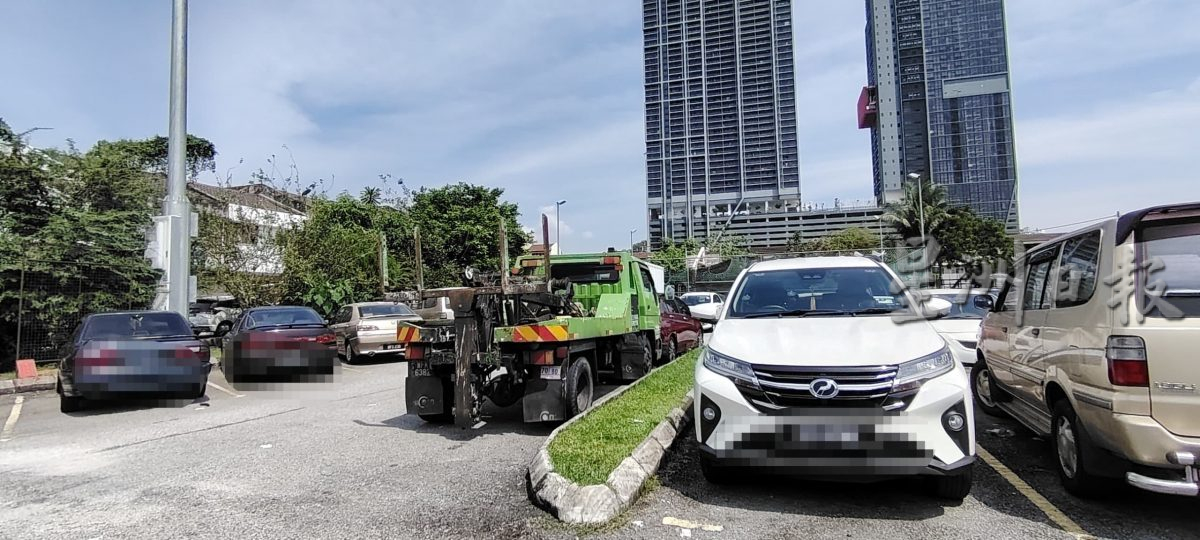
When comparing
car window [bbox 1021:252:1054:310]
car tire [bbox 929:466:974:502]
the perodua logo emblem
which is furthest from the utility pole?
car window [bbox 1021:252:1054:310]

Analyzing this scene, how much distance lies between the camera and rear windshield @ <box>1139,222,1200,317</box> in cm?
351

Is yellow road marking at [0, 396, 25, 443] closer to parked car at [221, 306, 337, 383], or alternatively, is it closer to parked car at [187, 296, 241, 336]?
parked car at [221, 306, 337, 383]

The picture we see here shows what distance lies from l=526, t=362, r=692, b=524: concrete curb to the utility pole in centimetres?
1153

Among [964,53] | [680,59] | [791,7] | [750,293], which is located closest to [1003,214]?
[964,53]

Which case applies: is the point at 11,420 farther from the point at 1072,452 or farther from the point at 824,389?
the point at 1072,452

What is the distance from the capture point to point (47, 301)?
40.7 feet

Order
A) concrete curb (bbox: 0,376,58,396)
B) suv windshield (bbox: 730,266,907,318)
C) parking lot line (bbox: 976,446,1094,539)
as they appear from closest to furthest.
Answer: parking lot line (bbox: 976,446,1094,539), suv windshield (bbox: 730,266,907,318), concrete curb (bbox: 0,376,58,396)

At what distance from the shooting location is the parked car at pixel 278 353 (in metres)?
10.1

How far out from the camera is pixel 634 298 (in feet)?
32.1

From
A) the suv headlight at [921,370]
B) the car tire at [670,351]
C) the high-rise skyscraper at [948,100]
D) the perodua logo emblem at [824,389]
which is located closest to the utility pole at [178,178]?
the car tire at [670,351]

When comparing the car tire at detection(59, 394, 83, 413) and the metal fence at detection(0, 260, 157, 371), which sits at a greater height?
the metal fence at detection(0, 260, 157, 371)

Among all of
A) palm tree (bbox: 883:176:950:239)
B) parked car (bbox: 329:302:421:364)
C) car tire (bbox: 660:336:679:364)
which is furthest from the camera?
palm tree (bbox: 883:176:950:239)

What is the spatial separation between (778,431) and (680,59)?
413 ft

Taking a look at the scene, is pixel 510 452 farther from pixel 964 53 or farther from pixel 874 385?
pixel 964 53
